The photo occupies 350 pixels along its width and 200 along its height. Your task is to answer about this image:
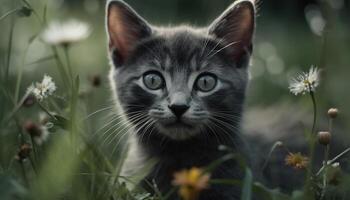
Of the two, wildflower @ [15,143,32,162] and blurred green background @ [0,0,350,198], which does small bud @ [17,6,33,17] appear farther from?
wildflower @ [15,143,32,162]

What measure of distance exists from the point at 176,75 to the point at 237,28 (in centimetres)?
44

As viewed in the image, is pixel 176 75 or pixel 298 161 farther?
pixel 176 75

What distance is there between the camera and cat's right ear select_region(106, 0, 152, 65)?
2.95 meters

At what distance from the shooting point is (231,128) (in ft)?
8.90

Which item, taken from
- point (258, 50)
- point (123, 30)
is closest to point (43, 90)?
point (123, 30)

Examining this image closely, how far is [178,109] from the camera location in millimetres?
2412

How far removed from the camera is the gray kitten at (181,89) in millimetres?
2529

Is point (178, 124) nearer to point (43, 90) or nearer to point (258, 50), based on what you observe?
point (43, 90)

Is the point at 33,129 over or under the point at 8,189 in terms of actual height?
over

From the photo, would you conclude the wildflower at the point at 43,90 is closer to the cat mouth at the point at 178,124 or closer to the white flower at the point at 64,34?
the white flower at the point at 64,34

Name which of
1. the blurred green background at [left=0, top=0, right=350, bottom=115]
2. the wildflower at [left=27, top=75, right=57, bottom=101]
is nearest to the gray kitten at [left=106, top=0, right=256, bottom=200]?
the blurred green background at [left=0, top=0, right=350, bottom=115]

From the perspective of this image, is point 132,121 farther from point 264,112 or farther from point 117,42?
point 264,112

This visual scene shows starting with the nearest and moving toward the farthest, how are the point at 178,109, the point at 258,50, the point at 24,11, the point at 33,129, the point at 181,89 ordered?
the point at 33,129 → the point at 24,11 → the point at 178,109 → the point at 181,89 → the point at 258,50

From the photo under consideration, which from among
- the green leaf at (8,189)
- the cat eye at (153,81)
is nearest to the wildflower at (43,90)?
the green leaf at (8,189)
